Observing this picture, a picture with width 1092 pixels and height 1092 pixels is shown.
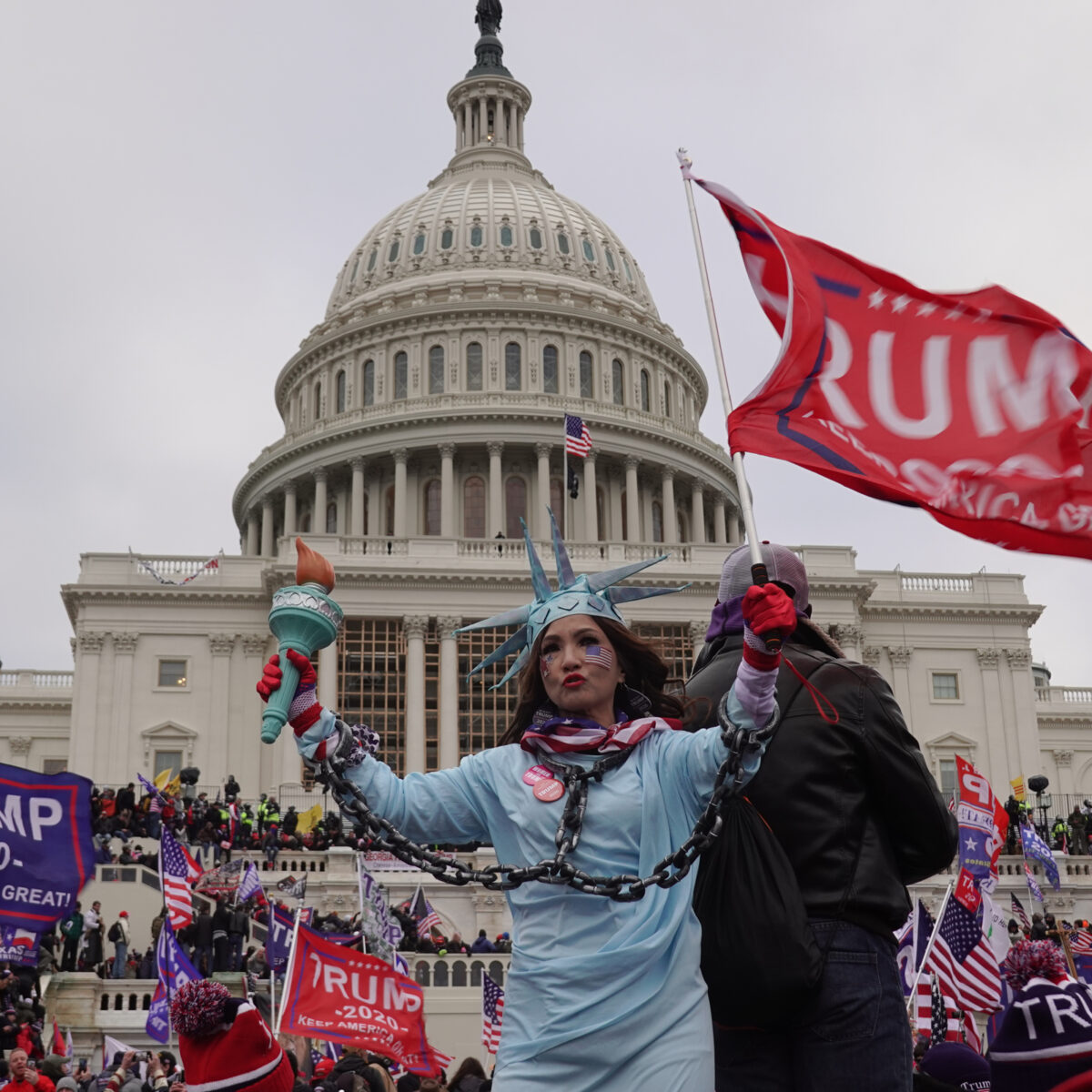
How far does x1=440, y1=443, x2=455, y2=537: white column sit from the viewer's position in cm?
7062

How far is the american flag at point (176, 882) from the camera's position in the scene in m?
17.7

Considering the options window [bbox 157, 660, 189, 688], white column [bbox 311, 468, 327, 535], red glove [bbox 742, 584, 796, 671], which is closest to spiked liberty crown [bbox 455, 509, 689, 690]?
red glove [bbox 742, 584, 796, 671]

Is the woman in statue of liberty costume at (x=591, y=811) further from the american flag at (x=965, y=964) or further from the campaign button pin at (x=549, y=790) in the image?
the american flag at (x=965, y=964)

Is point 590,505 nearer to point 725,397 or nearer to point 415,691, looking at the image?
point 415,691

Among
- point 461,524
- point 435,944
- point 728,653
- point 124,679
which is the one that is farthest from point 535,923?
point 461,524

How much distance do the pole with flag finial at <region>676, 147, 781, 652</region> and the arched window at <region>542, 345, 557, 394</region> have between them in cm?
7106

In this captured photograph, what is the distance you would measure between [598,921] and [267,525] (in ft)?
243

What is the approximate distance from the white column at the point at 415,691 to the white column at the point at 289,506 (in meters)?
21.8

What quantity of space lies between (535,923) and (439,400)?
2785 inches

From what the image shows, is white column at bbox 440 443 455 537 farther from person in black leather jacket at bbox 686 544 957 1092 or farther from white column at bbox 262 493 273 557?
person in black leather jacket at bbox 686 544 957 1092

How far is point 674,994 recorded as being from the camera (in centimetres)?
516

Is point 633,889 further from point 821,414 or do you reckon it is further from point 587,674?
point 821,414

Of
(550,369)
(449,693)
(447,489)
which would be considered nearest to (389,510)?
(447,489)

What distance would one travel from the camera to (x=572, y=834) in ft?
17.8
